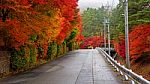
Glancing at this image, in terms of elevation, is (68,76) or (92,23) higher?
(92,23)

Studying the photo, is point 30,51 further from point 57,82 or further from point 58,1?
point 57,82

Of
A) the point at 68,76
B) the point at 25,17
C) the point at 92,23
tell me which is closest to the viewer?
the point at 68,76

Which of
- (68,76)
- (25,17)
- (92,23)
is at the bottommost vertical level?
(68,76)

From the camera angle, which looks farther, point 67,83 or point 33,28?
point 33,28

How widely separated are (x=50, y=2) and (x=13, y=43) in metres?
4.19

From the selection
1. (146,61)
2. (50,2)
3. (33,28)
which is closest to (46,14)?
(50,2)

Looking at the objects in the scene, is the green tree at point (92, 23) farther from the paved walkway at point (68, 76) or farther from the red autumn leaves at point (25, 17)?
the red autumn leaves at point (25, 17)

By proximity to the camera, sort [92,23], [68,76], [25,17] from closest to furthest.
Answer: [68,76] → [25,17] → [92,23]

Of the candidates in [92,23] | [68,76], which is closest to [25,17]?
[68,76]

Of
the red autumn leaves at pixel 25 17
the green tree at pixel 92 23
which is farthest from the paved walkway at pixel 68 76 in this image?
the green tree at pixel 92 23

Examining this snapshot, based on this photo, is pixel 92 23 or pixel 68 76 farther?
pixel 92 23

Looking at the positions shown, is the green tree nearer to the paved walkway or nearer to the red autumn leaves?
the paved walkway

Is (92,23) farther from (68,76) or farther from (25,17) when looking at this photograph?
(68,76)

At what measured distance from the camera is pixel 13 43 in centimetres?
2527
